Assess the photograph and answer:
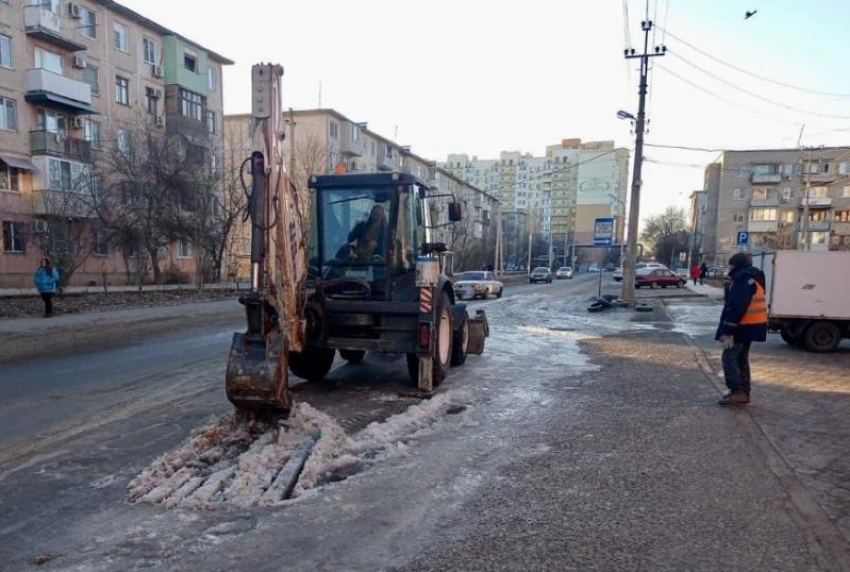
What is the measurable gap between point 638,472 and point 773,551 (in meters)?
1.27

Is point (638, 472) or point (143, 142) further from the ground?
point (143, 142)

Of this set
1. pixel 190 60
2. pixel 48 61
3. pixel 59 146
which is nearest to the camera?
pixel 59 146

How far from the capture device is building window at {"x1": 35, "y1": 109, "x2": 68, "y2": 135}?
93.9ft

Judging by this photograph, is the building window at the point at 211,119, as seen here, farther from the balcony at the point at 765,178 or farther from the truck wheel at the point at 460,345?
the balcony at the point at 765,178

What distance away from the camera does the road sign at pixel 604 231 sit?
2222cm

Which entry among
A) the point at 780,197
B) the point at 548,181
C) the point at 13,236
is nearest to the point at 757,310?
the point at 13,236

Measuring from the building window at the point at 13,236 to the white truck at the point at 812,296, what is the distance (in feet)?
105

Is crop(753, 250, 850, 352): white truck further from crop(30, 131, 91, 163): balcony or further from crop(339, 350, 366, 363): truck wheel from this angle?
crop(30, 131, 91, 163): balcony

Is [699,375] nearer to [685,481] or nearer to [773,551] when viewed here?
[685,481]

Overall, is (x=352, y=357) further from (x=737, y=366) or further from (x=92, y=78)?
(x=92, y=78)

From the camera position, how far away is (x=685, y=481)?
14.4 ft

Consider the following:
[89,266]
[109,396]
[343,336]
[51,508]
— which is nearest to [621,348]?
[343,336]

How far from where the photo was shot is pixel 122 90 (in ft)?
111

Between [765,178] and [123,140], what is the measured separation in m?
74.7
